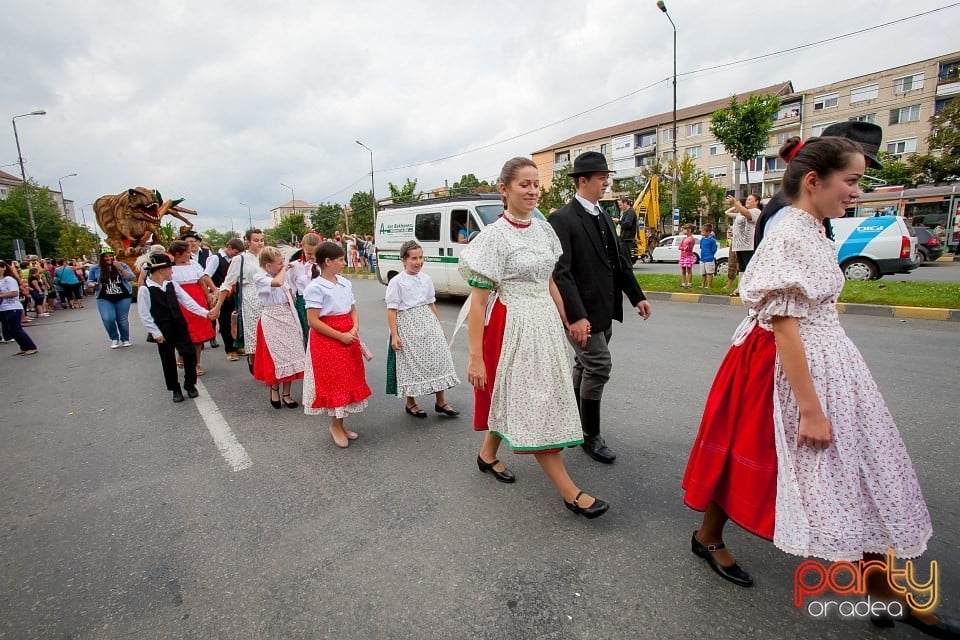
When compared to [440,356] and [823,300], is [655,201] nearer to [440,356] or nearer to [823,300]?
[440,356]

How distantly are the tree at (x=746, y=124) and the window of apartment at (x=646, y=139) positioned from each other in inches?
1576

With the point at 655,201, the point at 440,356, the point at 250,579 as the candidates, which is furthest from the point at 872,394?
the point at 655,201

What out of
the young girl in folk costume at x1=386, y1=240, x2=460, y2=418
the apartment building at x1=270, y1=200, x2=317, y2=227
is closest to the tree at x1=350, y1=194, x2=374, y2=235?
the young girl in folk costume at x1=386, y1=240, x2=460, y2=418

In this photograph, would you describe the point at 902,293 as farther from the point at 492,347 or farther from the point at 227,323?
the point at 227,323

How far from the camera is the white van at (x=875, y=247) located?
35.2 feet

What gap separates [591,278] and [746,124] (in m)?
21.4

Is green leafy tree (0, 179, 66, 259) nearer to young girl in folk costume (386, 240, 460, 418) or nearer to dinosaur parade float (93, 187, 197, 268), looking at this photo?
dinosaur parade float (93, 187, 197, 268)

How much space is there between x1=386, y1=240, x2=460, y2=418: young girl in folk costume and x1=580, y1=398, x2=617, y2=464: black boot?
4.55 ft

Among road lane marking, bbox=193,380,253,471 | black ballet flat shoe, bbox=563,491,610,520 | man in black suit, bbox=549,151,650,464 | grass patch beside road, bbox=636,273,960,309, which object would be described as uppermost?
man in black suit, bbox=549,151,650,464

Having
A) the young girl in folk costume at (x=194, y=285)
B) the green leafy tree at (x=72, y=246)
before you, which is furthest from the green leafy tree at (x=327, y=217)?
the young girl in folk costume at (x=194, y=285)

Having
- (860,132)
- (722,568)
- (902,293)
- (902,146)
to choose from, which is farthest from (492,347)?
(902,146)

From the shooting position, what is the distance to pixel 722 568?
7.05ft

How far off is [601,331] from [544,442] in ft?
3.21

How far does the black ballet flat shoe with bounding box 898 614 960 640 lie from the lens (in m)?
1.74
